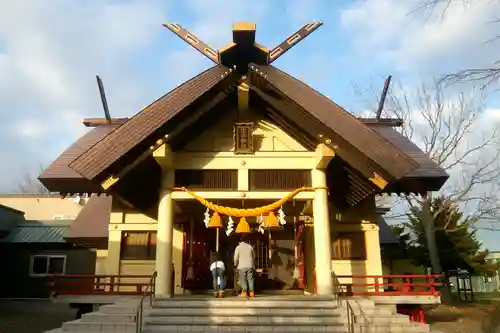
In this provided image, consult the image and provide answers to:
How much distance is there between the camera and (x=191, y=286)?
12906mm

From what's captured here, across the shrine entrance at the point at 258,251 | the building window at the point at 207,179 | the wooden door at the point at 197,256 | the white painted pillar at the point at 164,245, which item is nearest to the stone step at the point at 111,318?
the white painted pillar at the point at 164,245

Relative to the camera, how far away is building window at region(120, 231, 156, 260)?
1343 cm

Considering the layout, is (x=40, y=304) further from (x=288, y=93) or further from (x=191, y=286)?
(x=288, y=93)

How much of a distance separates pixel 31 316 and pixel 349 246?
539 inches

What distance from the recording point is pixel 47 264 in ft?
69.5

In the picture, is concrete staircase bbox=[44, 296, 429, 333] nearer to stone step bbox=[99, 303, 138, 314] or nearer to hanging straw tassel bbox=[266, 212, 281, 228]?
stone step bbox=[99, 303, 138, 314]

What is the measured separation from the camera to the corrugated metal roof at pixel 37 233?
2122 centimetres

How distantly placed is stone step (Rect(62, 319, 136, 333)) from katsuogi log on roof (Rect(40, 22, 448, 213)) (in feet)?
9.96

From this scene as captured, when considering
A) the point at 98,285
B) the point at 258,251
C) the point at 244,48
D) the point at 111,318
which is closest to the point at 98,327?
the point at 111,318

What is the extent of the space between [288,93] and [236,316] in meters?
5.27

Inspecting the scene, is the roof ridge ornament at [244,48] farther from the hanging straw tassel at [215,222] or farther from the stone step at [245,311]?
the stone step at [245,311]

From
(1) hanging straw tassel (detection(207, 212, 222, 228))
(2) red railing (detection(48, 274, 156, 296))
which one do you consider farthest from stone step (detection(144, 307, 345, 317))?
(1) hanging straw tassel (detection(207, 212, 222, 228))

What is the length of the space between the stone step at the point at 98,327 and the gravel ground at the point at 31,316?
6.49 metres

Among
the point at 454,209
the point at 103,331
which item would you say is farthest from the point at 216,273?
the point at 454,209
